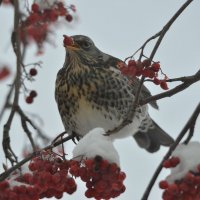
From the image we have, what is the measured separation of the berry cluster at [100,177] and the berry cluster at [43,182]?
0.12 m

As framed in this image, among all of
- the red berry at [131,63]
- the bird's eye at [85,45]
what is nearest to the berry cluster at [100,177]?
the red berry at [131,63]

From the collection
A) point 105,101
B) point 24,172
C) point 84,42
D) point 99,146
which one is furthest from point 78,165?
point 84,42

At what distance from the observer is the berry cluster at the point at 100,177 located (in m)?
2.32

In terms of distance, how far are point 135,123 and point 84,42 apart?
2.31ft

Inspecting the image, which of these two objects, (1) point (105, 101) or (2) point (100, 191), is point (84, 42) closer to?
(1) point (105, 101)

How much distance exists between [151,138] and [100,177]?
2870mm

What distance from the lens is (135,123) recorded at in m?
4.43

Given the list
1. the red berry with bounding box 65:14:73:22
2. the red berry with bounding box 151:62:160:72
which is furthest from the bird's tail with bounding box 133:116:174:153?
the red berry with bounding box 151:62:160:72

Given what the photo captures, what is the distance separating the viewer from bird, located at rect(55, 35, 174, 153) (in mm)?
4191

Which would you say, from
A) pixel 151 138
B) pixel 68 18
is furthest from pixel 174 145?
pixel 151 138

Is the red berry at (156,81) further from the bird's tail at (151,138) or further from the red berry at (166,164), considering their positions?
the bird's tail at (151,138)

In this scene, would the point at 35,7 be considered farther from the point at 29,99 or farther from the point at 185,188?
the point at 185,188

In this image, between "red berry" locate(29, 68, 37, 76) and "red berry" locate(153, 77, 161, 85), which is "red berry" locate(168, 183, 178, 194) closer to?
"red berry" locate(153, 77, 161, 85)

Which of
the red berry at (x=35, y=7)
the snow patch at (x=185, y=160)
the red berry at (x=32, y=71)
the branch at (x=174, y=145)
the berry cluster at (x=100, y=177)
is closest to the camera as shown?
the branch at (x=174, y=145)
